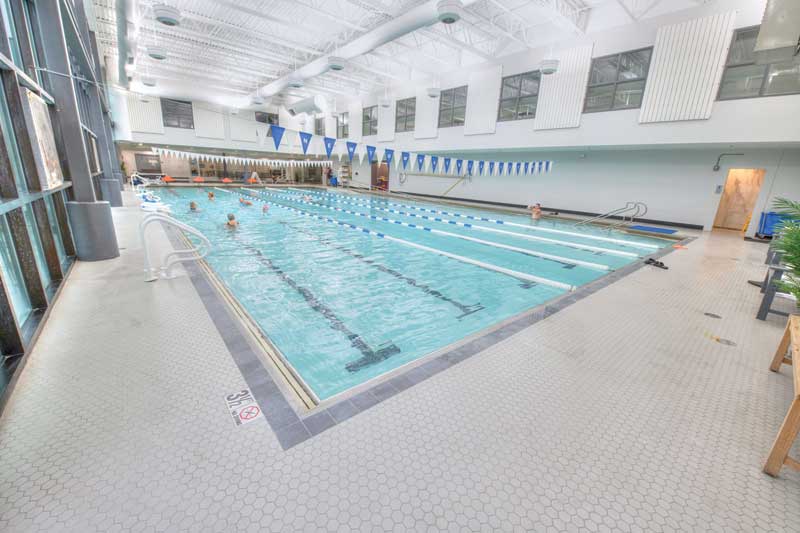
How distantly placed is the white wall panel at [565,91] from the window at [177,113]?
1930 centimetres

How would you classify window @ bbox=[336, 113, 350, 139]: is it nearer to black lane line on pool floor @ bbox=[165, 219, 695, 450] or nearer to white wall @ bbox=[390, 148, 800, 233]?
white wall @ bbox=[390, 148, 800, 233]

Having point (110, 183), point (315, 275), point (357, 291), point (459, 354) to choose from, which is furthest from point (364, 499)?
point (110, 183)

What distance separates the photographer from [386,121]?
55.8 feet

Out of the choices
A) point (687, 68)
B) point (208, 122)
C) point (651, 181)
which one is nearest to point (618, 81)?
point (687, 68)

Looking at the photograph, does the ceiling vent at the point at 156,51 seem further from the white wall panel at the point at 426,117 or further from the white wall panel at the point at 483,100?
the white wall panel at the point at 483,100

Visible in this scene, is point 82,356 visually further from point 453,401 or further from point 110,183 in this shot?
point 110,183

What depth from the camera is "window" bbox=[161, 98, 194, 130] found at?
1812 cm

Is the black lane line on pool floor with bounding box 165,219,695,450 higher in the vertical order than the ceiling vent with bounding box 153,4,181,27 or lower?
lower

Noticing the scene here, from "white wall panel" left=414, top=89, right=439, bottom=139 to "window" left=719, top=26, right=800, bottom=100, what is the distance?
31.1 ft

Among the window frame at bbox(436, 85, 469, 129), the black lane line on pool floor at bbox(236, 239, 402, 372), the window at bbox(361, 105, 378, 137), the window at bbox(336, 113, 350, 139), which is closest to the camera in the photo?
the black lane line on pool floor at bbox(236, 239, 402, 372)

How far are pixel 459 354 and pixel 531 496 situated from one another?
103cm

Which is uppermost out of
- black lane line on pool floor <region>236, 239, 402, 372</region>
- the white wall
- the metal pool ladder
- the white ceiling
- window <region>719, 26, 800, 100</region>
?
the white ceiling

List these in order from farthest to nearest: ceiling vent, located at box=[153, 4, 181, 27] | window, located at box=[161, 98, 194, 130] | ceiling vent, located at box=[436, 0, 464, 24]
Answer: window, located at box=[161, 98, 194, 130]
ceiling vent, located at box=[153, 4, 181, 27]
ceiling vent, located at box=[436, 0, 464, 24]

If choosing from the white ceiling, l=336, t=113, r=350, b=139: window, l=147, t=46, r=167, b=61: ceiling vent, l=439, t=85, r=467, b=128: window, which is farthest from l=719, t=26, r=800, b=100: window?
l=336, t=113, r=350, b=139: window
